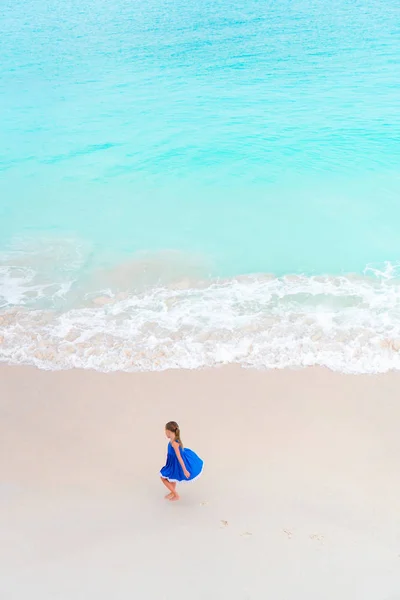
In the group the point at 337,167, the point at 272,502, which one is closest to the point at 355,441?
the point at 272,502

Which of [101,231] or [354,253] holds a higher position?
[101,231]

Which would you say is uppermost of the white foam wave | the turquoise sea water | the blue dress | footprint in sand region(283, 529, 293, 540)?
the turquoise sea water

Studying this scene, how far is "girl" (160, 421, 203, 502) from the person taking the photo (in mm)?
4750

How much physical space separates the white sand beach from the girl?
223mm

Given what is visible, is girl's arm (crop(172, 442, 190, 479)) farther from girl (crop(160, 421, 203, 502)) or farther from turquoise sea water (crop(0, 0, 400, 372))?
turquoise sea water (crop(0, 0, 400, 372))

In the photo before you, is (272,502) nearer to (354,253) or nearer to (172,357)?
(172,357)

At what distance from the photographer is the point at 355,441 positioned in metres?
5.70

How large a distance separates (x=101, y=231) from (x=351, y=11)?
2196 cm

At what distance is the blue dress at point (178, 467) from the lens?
487 cm

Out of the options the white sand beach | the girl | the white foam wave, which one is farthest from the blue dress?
the white foam wave

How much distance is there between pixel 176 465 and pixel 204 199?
8168 millimetres

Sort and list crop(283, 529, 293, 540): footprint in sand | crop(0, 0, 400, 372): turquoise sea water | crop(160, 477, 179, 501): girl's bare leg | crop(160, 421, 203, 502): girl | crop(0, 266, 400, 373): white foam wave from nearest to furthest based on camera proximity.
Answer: crop(283, 529, 293, 540): footprint in sand
crop(160, 421, 203, 502): girl
crop(160, 477, 179, 501): girl's bare leg
crop(0, 266, 400, 373): white foam wave
crop(0, 0, 400, 372): turquoise sea water

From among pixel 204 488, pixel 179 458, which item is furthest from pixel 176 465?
pixel 204 488

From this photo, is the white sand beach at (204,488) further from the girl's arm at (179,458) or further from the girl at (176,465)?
the girl's arm at (179,458)
